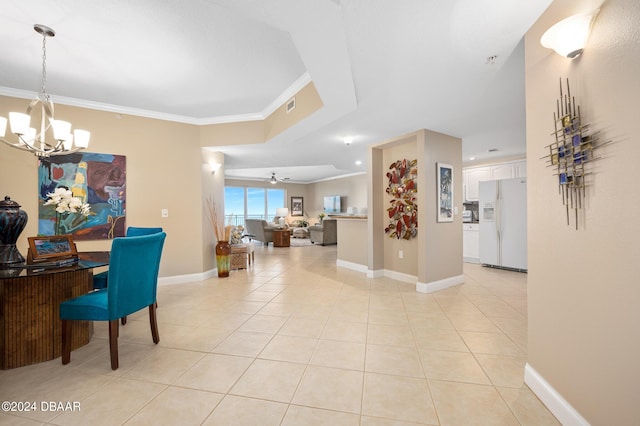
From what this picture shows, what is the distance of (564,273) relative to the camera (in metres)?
1.42

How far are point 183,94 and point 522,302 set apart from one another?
5.18 metres

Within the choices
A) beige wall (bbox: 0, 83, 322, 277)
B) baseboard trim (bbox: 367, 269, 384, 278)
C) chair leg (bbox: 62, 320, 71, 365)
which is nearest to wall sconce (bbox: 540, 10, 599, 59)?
beige wall (bbox: 0, 83, 322, 277)

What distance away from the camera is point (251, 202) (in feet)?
39.3

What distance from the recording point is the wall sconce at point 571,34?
121cm

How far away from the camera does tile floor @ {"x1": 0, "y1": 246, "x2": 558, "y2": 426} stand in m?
1.51

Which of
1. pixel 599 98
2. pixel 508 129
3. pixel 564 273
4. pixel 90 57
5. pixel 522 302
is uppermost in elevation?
pixel 90 57

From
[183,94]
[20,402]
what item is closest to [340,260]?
[183,94]

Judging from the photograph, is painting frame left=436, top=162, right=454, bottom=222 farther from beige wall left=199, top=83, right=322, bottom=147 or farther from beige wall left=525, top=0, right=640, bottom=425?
beige wall left=199, top=83, right=322, bottom=147

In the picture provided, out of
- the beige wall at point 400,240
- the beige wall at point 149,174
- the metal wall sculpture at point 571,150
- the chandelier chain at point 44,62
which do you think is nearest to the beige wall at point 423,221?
the beige wall at point 400,240

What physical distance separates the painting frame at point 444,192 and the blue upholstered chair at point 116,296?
11.9 ft

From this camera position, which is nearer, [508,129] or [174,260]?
[508,129]

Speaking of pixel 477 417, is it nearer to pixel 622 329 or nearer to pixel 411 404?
pixel 411 404

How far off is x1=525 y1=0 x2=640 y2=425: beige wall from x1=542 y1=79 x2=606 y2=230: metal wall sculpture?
39 mm

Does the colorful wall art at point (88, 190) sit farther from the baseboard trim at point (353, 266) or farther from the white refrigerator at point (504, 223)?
the white refrigerator at point (504, 223)
